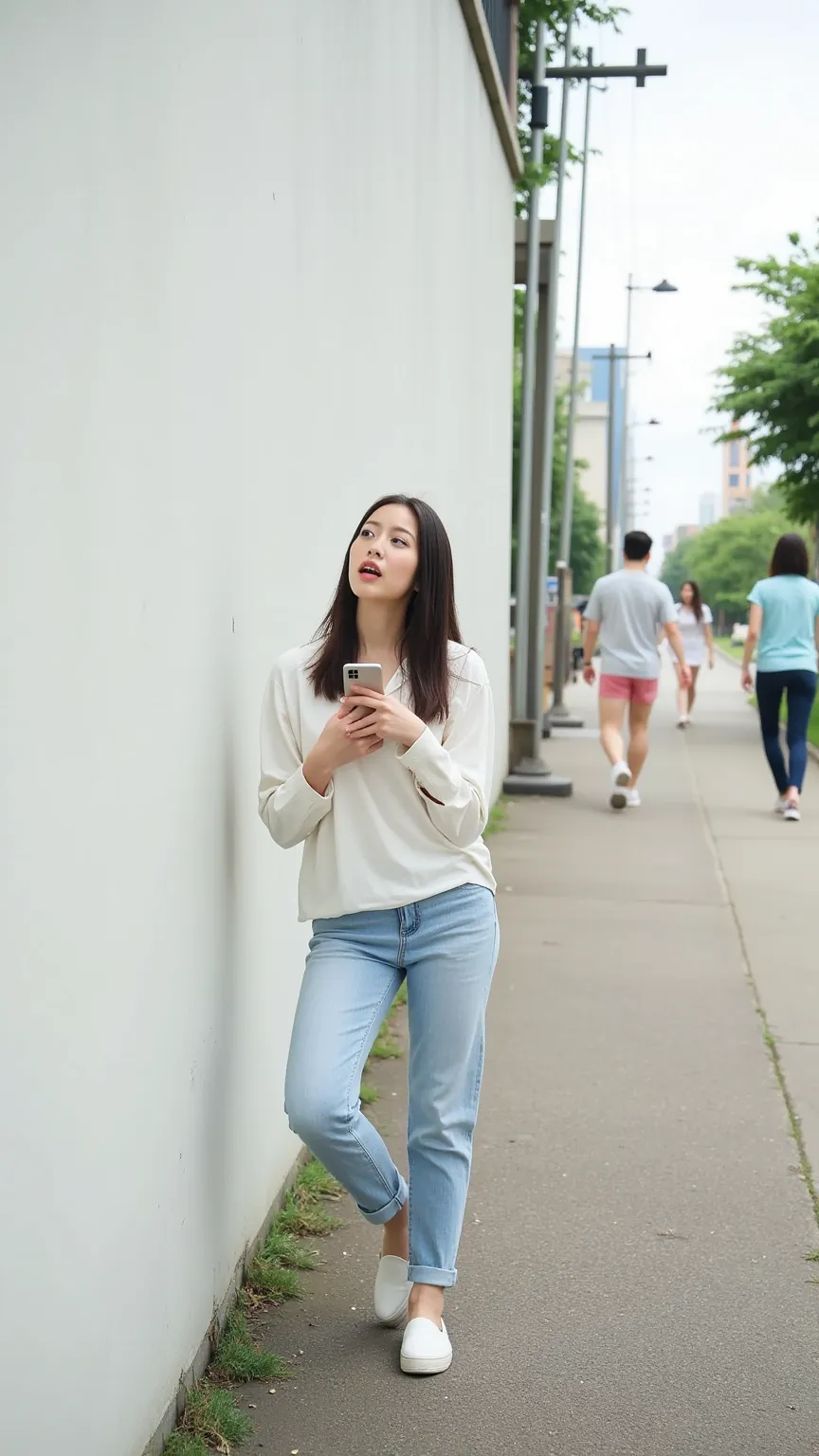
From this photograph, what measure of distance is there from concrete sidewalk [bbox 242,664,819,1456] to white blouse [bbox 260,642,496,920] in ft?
3.43

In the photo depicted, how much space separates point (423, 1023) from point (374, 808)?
1.58ft

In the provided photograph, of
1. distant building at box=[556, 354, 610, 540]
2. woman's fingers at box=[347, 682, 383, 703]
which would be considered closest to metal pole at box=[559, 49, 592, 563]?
woman's fingers at box=[347, 682, 383, 703]

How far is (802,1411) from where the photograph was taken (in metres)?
3.47

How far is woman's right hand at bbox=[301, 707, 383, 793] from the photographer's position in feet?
11.1

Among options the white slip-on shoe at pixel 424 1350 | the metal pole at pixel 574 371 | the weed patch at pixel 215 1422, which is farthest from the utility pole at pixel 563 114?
the weed patch at pixel 215 1422

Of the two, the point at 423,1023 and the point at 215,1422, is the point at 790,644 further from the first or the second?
the point at 215,1422

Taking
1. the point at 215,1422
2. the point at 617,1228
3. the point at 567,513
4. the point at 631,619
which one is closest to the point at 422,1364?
the point at 215,1422

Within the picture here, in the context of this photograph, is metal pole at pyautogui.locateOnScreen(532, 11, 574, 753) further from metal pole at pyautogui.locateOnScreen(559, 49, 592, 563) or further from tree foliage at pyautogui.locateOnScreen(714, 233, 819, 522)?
metal pole at pyautogui.locateOnScreen(559, 49, 592, 563)

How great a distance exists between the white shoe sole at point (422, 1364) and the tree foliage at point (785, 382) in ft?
59.0

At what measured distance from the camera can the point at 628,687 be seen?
12.3 meters

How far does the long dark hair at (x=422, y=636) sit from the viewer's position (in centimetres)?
357

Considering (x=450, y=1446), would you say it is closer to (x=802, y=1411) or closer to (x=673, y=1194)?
(x=802, y=1411)

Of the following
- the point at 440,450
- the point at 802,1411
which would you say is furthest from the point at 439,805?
the point at 440,450

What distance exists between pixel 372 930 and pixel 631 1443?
1.15 meters
